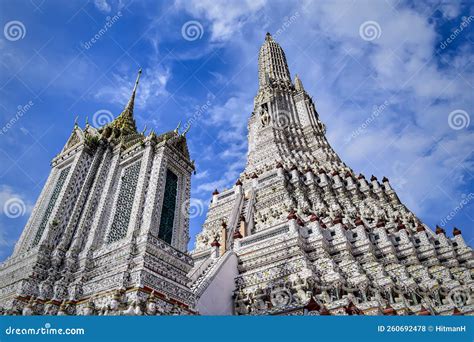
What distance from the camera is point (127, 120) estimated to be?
54.3ft

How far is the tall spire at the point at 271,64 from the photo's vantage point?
48.2m

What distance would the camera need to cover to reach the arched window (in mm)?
10875

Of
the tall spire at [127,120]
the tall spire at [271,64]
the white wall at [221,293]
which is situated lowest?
the white wall at [221,293]

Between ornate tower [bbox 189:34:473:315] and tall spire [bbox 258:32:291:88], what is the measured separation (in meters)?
22.3

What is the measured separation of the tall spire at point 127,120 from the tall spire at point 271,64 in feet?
102

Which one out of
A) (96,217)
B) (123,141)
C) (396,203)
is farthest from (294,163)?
(96,217)

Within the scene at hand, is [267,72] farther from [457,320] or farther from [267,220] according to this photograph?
[457,320]

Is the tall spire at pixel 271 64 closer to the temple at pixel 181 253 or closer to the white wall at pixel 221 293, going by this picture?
the temple at pixel 181 253

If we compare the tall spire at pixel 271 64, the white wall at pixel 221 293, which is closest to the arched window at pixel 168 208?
the white wall at pixel 221 293

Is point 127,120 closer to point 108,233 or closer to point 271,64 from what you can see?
point 108,233

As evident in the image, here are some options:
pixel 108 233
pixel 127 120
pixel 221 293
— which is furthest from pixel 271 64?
pixel 108 233

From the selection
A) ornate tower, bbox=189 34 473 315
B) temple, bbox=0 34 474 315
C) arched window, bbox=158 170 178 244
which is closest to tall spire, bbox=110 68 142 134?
temple, bbox=0 34 474 315

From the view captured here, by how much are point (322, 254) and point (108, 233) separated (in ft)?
33.5

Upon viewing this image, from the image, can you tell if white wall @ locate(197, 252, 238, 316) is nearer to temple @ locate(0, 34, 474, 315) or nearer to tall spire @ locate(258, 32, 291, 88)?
temple @ locate(0, 34, 474, 315)
